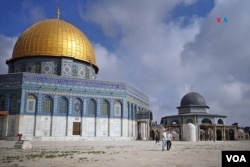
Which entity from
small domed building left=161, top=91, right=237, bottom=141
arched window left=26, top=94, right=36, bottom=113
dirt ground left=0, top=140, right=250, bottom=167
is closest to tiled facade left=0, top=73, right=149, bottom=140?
arched window left=26, top=94, right=36, bottom=113

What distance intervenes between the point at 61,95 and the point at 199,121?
29.1m

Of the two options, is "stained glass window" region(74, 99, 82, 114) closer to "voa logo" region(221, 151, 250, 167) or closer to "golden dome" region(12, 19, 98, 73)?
"golden dome" region(12, 19, 98, 73)

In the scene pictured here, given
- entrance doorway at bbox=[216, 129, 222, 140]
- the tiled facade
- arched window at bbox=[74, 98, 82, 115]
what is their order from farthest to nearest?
entrance doorway at bbox=[216, 129, 222, 140] < arched window at bbox=[74, 98, 82, 115] < the tiled facade

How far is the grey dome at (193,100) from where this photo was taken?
2249 inches

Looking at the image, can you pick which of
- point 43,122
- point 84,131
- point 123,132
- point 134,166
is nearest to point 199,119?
point 123,132

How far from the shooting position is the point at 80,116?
107 ft

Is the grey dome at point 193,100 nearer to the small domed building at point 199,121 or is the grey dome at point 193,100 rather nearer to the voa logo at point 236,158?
the small domed building at point 199,121

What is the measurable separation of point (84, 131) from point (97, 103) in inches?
143

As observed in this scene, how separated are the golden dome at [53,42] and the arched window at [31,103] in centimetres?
655

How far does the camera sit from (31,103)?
102 ft

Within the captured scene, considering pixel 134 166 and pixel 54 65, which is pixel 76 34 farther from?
pixel 134 166

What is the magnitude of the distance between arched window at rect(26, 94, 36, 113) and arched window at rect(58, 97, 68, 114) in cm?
275

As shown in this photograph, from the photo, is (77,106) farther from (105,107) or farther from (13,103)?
(13,103)

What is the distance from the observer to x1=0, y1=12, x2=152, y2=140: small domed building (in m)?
30.7
